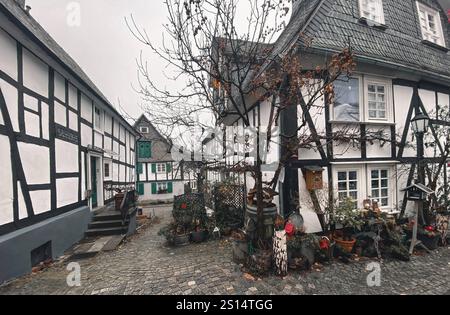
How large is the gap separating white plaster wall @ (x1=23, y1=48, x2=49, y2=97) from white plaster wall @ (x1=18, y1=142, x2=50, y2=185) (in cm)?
144

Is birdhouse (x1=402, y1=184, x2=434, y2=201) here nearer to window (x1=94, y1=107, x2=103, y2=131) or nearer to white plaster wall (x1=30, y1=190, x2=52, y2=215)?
white plaster wall (x1=30, y1=190, x2=52, y2=215)

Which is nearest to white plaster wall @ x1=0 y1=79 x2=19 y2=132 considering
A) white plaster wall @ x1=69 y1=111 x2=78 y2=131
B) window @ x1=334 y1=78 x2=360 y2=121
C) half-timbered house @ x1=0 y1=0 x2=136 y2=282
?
half-timbered house @ x1=0 y1=0 x2=136 y2=282

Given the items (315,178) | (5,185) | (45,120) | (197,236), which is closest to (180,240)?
(197,236)

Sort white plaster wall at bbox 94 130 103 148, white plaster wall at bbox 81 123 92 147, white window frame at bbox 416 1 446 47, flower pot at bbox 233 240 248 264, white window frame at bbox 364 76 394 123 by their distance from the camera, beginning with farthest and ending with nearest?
white plaster wall at bbox 94 130 103 148
white window frame at bbox 416 1 446 47
white plaster wall at bbox 81 123 92 147
white window frame at bbox 364 76 394 123
flower pot at bbox 233 240 248 264

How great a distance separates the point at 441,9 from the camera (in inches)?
326

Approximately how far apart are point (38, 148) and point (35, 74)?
1824 millimetres

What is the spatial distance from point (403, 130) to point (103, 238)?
10.2m

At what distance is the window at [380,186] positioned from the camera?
6.13m

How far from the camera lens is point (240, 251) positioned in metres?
4.24

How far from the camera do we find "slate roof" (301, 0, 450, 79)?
5.60 meters

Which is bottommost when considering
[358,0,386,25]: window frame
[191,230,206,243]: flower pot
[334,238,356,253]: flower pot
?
[191,230,206,243]: flower pot
